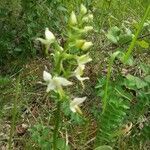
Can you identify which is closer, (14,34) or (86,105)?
(86,105)

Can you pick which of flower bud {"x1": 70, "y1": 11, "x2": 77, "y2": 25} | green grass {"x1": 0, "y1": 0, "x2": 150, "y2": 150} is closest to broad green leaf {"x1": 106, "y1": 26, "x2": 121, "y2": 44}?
green grass {"x1": 0, "y1": 0, "x2": 150, "y2": 150}

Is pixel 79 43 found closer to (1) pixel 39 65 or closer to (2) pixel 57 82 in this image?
(2) pixel 57 82

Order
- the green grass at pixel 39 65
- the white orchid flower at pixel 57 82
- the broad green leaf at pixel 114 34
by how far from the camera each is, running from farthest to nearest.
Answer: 1. the green grass at pixel 39 65
2. the broad green leaf at pixel 114 34
3. the white orchid flower at pixel 57 82

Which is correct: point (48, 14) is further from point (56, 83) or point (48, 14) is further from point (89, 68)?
point (56, 83)

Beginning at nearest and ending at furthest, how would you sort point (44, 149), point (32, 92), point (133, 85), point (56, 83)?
point (56, 83)
point (44, 149)
point (133, 85)
point (32, 92)

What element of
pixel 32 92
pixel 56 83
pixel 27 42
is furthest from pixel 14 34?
pixel 56 83

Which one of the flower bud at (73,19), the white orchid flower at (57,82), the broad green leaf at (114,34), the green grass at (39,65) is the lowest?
the green grass at (39,65)

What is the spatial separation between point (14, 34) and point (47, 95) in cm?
60

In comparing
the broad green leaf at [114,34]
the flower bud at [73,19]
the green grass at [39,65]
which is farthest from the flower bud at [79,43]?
the green grass at [39,65]

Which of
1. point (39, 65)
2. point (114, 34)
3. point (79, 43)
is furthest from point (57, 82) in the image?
point (39, 65)

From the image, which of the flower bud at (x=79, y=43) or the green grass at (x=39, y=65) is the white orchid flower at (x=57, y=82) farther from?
the green grass at (x=39, y=65)

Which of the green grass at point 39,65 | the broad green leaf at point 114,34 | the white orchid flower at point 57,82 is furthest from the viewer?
the green grass at point 39,65

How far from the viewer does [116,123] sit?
2.31 metres

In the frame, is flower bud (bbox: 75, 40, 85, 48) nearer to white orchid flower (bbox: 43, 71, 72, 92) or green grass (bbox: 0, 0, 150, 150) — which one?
white orchid flower (bbox: 43, 71, 72, 92)
